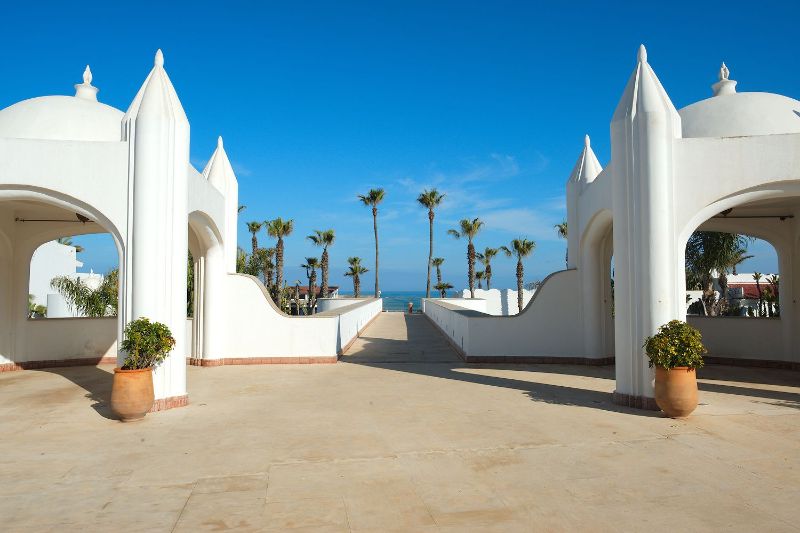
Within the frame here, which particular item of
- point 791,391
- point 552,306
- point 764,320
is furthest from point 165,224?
point 764,320

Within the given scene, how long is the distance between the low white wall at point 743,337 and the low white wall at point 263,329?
36.0ft

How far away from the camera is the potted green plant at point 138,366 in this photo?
8.32 metres

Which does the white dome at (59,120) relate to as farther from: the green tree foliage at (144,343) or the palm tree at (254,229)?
the palm tree at (254,229)

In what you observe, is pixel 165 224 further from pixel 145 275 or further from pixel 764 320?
pixel 764 320

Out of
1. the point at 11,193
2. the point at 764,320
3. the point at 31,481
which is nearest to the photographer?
the point at 31,481

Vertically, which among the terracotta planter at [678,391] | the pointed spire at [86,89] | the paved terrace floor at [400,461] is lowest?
the paved terrace floor at [400,461]

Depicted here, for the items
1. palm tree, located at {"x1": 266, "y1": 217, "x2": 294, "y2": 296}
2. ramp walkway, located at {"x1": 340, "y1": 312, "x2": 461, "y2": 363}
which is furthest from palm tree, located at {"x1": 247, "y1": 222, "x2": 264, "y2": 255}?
ramp walkway, located at {"x1": 340, "y1": 312, "x2": 461, "y2": 363}

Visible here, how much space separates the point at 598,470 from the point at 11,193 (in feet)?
35.5

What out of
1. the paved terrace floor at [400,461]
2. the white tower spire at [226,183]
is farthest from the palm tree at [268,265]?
the paved terrace floor at [400,461]

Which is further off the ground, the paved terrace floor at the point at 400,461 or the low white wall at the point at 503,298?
the low white wall at the point at 503,298

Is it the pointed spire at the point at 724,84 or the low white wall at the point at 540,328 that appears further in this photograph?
the low white wall at the point at 540,328

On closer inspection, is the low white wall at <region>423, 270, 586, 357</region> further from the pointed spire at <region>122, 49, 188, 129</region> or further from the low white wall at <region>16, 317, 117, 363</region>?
the low white wall at <region>16, 317, 117, 363</region>

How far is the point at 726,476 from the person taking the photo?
5875mm

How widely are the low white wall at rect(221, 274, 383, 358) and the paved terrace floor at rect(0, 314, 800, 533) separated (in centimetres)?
362
